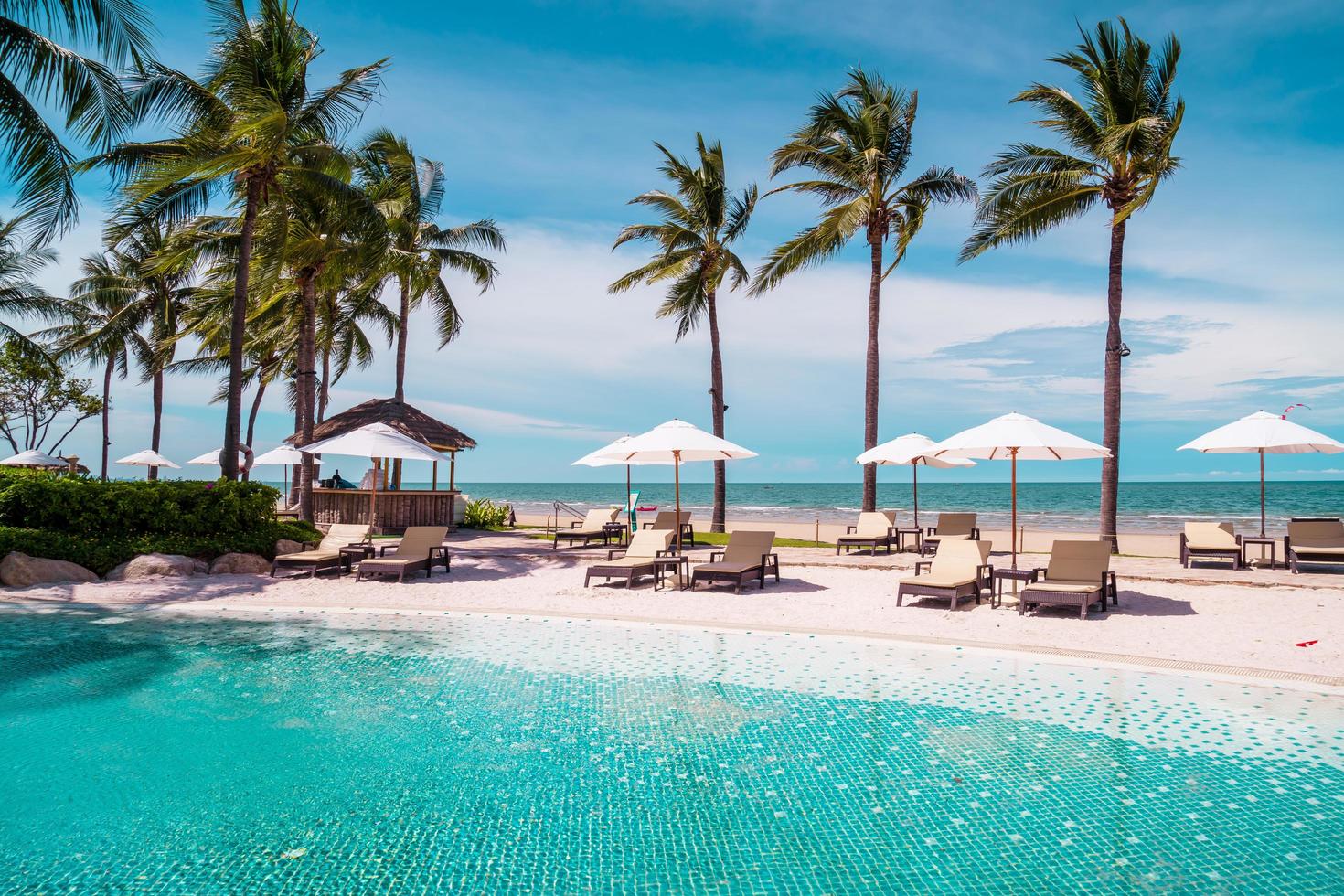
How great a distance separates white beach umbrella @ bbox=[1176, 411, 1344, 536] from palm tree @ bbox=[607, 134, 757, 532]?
9855mm

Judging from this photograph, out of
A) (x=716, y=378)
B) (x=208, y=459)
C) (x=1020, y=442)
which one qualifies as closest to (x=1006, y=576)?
(x=1020, y=442)

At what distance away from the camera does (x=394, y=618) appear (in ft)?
31.7

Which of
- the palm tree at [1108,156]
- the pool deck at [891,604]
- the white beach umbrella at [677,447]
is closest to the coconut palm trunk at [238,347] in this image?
the pool deck at [891,604]

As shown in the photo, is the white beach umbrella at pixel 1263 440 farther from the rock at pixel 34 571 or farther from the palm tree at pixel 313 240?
the rock at pixel 34 571

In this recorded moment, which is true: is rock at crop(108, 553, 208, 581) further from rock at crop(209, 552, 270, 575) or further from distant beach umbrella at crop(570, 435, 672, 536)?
distant beach umbrella at crop(570, 435, 672, 536)

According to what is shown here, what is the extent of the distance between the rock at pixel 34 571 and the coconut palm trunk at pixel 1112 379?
16.6 metres

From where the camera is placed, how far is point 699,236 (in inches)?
771

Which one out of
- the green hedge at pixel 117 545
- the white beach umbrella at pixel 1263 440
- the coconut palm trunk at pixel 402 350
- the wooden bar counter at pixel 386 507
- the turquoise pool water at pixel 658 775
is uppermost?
the coconut palm trunk at pixel 402 350

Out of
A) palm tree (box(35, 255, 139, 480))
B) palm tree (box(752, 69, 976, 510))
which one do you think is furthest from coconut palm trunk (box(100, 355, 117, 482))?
palm tree (box(752, 69, 976, 510))

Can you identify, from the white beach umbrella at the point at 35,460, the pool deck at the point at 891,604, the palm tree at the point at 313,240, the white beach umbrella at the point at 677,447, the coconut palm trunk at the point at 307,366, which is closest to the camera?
the pool deck at the point at 891,604

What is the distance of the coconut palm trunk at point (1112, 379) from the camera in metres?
13.9

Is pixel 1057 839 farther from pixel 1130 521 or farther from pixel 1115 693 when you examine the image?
pixel 1130 521

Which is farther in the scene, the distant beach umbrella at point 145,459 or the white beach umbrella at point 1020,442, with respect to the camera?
the distant beach umbrella at point 145,459

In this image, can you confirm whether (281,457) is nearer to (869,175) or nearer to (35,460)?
(35,460)
